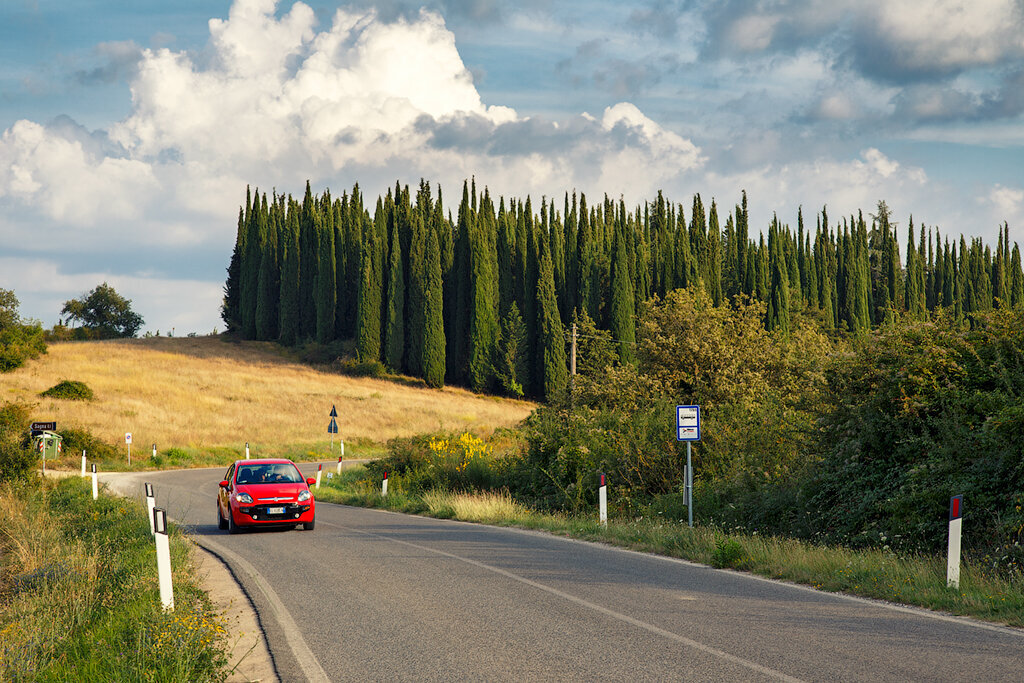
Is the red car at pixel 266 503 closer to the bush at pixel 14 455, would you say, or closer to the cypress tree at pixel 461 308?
the bush at pixel 14 455

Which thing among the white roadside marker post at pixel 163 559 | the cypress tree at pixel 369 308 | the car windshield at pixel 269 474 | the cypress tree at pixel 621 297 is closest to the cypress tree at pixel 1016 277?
the cypress tree at pixel 621 297

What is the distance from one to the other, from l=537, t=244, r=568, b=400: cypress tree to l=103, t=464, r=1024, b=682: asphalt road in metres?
53.7

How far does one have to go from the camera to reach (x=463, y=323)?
71562 mm

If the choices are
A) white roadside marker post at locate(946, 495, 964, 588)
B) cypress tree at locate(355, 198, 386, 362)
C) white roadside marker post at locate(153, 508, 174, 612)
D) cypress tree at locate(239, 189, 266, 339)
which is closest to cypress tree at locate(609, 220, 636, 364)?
cypress tree at locate(355, 198, 386, 362)

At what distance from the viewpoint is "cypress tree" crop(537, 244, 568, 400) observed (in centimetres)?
6712

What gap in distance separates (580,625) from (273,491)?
11174 mm

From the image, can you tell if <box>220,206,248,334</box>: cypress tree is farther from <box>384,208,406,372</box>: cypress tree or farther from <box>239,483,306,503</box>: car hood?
<box>239,483,306,503</box>: car hood

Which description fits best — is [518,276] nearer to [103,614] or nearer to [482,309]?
[482,309]

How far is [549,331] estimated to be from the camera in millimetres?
68125

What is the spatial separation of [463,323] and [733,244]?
92.4ft

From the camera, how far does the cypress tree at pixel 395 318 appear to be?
7250 cm

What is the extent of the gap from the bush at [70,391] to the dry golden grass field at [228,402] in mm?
797

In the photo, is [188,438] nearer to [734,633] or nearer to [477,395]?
[477,395]

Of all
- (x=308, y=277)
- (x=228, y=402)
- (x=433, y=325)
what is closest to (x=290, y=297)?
(x=308, y=277)
